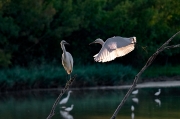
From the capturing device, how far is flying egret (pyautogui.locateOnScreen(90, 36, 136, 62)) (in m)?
3.02

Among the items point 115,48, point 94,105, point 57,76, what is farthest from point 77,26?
point 115,48

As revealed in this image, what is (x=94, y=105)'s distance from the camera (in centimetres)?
1717

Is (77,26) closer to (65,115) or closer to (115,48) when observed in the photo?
(65,115)

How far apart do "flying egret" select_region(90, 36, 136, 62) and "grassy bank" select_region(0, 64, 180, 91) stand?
1825 cm

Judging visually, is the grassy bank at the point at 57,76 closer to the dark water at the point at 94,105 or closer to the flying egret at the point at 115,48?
the dark water at the point at 94,105

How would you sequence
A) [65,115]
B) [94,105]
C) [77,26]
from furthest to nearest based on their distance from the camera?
[77,26] → [94,105] → [65,115]

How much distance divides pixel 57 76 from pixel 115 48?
1982cm

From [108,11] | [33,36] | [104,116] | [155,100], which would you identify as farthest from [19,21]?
[104,116]

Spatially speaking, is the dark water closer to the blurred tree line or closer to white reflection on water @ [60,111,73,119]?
white reflection on water @ [60,111,73,119]

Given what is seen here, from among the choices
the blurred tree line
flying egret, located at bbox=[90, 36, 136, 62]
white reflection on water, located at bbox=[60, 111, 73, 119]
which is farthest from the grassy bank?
flying egret, located at bbox=[90, 36, 136, 62]

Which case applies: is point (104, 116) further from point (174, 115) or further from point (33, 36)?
point (33, 36)

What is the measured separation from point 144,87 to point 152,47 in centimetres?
377

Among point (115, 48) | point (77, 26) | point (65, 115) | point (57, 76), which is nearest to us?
point (115, 48)

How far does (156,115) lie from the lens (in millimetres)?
14477
